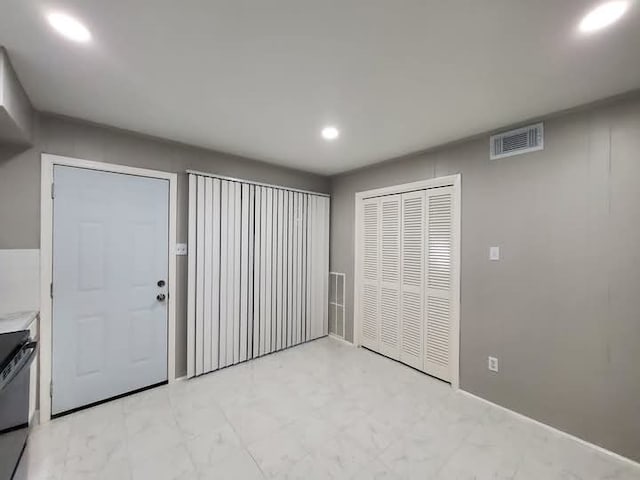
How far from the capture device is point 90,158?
7.68 ft

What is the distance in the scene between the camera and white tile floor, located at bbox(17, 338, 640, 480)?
171 centimetres

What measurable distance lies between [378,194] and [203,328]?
8.14ft

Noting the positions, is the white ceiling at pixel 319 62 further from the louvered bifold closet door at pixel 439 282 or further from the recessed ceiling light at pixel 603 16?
the louvered bifold closet door at pixel 439 282

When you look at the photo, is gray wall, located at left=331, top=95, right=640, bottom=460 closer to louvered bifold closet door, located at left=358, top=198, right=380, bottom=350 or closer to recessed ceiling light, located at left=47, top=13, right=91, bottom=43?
louvered bifold closet door, located at left=358, top=198, right=380, bottom=350

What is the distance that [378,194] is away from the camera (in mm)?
3441

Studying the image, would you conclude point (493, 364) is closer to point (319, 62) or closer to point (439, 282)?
point (439, 282)

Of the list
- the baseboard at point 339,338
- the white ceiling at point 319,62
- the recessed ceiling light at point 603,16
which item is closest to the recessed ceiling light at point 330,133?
the white ceiling at point 319,62

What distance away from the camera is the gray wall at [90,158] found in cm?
206

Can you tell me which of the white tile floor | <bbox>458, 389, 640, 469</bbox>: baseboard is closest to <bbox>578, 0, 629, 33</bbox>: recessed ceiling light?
the white tile floor

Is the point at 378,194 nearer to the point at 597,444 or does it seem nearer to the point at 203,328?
the point at 203,328

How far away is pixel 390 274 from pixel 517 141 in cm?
178

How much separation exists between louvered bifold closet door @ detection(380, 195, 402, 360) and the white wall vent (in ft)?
3.45

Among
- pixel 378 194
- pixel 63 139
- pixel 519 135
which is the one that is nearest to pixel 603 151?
pixel 519 135

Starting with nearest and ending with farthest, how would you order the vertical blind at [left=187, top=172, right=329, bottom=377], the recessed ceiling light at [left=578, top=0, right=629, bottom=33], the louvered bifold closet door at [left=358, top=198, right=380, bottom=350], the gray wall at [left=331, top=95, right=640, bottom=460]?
the recessed ceiling light at [left=578, top=0, right=629, bottom=33], the gray wall at [left=331, top=95, right=640, bottom=460], the vertical blind at [left=187, top=172, right=329, bottom=377], the louvered bifold closet door at [left=358, top=198, right=380, bottom=350]
